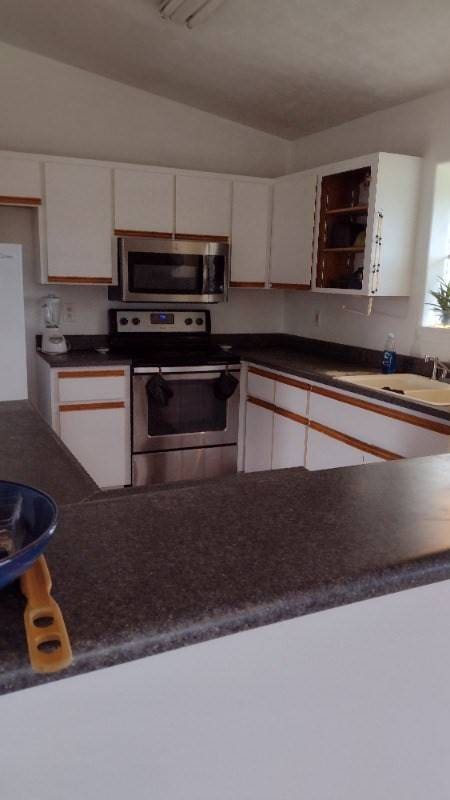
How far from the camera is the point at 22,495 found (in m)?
0.79

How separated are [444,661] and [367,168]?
9.78 ft

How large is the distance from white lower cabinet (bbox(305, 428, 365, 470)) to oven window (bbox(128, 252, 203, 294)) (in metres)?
1.33

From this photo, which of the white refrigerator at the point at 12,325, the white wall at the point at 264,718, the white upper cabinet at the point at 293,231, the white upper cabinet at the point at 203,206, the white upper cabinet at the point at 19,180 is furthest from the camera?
the white upper cabinet at the point at 203,206

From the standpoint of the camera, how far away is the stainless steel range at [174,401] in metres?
3.76

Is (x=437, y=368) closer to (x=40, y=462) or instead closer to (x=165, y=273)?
(x=165, y=273)

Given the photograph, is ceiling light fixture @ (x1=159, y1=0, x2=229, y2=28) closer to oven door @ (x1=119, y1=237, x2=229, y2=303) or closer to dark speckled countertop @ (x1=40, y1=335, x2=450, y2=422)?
oven door @ (x1=119, y1=237, x2=229, y2=303)

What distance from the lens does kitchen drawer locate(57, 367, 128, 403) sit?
11.8 feet

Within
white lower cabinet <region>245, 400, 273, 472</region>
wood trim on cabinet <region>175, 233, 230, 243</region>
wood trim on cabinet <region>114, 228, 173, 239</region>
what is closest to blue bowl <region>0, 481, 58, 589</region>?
white lower cabinet <region>245, 400, 273, 472</region>

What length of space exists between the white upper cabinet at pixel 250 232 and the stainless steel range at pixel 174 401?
0.52 metres

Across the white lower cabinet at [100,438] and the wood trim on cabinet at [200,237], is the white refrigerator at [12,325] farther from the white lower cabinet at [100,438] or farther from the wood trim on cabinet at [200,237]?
the wood trim on cabinet at [200,237]

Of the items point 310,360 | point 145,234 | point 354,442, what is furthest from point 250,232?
point 354,442

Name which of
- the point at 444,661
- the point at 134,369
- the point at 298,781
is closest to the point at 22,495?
the point at 298,781

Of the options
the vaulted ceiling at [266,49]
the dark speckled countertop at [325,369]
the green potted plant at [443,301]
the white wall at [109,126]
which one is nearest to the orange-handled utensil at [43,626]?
the dark speckled countertop at [325,369]

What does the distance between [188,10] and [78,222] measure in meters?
1.41
